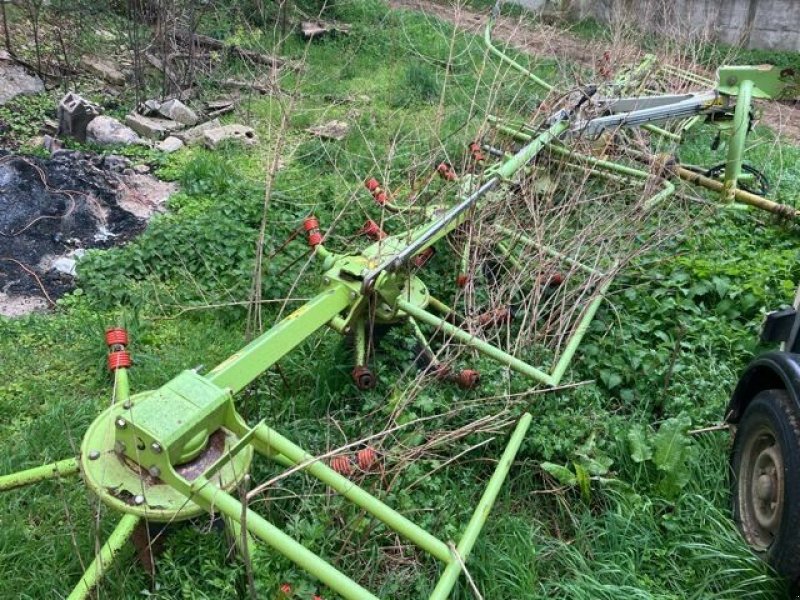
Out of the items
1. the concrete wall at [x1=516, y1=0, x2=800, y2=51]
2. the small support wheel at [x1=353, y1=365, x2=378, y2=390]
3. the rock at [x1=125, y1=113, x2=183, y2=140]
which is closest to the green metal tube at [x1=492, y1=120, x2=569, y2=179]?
the small support wheel at [x1=353, y1=365, x2=378, y2=390]

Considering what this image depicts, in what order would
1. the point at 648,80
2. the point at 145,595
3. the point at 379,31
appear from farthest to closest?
1. the point at 379,31
2. the point at 648,80
3. the point at 145,595

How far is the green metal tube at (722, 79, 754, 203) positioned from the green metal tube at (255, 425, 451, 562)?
3569 millimetres

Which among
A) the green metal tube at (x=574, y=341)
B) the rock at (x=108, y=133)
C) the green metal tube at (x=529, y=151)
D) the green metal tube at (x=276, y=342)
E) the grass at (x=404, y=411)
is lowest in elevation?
the grass at (x=404, y=411)

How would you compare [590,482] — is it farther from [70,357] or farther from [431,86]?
[431,86]

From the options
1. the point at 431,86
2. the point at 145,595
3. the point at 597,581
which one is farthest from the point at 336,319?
the point at 431,86

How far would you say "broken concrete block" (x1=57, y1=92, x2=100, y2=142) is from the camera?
568 centimetres

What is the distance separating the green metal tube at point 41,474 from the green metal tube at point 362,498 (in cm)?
65

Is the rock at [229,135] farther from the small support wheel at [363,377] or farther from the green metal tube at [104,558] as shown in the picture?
the green metal tube at [104,558]

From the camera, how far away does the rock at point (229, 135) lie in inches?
237

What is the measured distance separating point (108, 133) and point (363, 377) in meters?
3.85

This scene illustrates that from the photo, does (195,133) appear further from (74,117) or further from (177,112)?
(74,117)

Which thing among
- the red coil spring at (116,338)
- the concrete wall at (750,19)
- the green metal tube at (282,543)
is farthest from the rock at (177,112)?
the concrete wall at (750,19)

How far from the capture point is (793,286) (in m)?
4.23

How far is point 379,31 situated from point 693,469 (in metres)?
7.84
